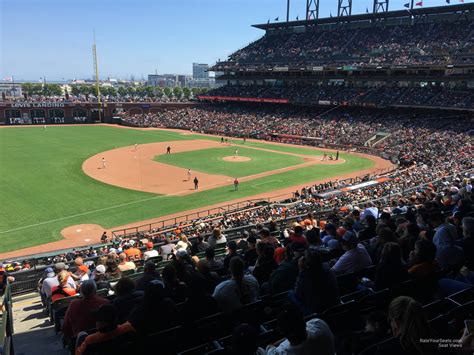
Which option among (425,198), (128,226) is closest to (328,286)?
(425,198)

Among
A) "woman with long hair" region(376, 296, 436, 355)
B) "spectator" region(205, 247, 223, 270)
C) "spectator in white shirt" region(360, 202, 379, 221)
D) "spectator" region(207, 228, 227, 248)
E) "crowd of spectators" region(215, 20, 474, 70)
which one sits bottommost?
"spectator" region(207, 228, 227, 248)

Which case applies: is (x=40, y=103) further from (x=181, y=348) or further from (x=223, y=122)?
(x=181, y=348)

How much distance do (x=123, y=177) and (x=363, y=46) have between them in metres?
54.0

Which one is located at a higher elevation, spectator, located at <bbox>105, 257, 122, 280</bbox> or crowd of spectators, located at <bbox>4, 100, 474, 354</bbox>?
crowd of spectators, located at <bbox>4, 100, 474, 354</bbox>

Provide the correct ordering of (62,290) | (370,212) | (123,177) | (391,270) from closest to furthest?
(391,270) → (62,290) → (370,212) → (123,177)

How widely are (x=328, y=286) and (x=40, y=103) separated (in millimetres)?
90670

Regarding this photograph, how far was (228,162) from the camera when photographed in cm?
4691

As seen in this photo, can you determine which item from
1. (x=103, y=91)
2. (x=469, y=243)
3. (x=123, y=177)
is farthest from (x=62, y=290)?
(x=103, y=91)

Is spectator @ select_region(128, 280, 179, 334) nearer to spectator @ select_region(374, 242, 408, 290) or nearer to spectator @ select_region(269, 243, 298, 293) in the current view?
spectator @ select_region(269, 243, 298, 293)

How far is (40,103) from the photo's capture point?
84312 millimetres

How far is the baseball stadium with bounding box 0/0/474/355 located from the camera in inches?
212

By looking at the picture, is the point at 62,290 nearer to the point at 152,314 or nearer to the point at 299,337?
the point at 152,314

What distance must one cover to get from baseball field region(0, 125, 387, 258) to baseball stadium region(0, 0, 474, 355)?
228mm

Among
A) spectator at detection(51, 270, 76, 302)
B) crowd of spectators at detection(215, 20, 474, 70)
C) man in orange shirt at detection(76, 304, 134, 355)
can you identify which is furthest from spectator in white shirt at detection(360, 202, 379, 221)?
crowd of spectators at detection(215, 20, 474, 70)
